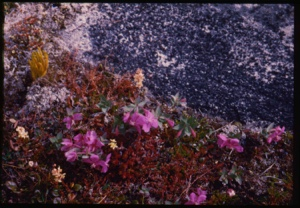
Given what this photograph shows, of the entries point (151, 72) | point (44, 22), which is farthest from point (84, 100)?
point (44, 22)

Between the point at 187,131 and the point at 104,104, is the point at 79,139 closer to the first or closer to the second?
the point at 104,104

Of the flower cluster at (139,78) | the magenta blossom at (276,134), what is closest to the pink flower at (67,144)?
the flower cluster at (139,78)

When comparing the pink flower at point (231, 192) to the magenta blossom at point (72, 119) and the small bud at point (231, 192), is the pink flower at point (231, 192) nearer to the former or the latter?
the small bud at point (231, 192)

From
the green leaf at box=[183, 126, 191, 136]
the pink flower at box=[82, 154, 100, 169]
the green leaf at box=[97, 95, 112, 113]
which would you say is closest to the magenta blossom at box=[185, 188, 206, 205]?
the green leaf at box=[183, 126, 191, 136]

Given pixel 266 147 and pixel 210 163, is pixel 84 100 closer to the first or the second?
pixel 210 163

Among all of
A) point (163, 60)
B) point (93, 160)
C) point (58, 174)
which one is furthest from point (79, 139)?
point (163, 60)

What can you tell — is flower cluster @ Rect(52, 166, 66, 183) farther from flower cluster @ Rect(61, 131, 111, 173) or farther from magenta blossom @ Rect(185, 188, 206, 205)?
magenta blossom @ Rect(185, 188, 206, 205)

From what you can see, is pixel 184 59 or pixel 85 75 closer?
pixel 85 75
